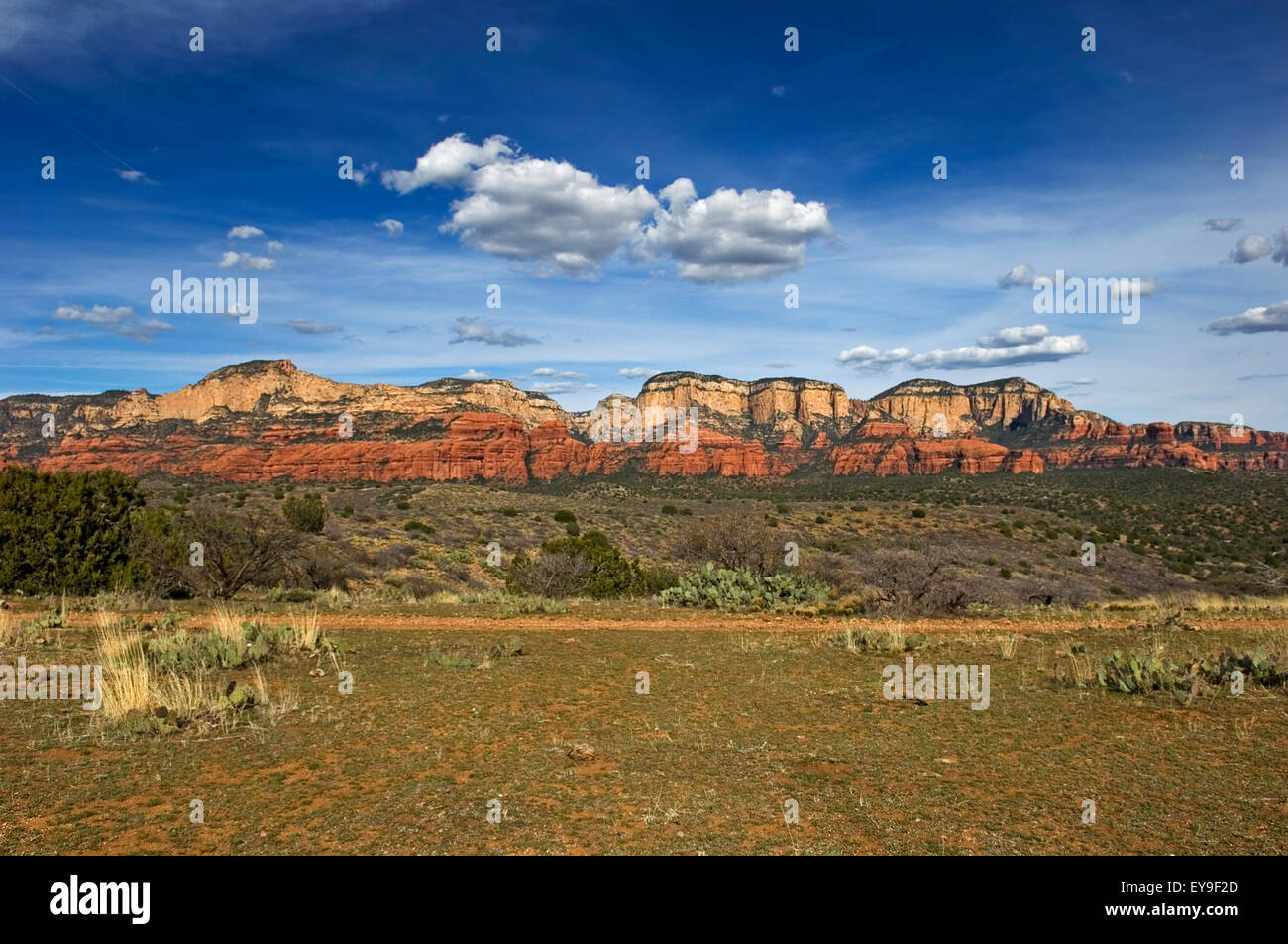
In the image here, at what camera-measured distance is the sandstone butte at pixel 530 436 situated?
100875 mm

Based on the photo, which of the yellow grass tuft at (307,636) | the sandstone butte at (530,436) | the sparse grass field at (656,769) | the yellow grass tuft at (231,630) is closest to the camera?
the sparse grass field at (656,769)

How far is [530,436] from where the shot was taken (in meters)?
130

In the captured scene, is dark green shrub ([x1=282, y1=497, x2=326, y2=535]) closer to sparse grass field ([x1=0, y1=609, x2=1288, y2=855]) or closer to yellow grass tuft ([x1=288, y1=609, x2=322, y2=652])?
yellow grass tuft ([x1=288, y1=609, x2=322, y2=652])

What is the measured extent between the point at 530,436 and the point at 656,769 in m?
125

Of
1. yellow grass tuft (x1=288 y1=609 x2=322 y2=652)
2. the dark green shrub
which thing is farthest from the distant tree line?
the dark green shrub

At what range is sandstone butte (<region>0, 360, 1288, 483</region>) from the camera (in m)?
101

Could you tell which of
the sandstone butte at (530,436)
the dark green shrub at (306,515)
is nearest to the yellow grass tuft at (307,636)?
the dark green shrub at (306,515)

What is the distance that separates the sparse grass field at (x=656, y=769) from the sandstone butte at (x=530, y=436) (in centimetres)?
9464

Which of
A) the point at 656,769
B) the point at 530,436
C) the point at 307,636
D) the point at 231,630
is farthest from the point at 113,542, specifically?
the point at 530,436

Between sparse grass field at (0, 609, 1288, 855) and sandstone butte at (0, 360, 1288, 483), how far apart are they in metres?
94.6

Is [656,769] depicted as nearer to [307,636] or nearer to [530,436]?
[307,636]

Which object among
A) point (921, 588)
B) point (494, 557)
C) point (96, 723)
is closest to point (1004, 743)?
point (96, 723)

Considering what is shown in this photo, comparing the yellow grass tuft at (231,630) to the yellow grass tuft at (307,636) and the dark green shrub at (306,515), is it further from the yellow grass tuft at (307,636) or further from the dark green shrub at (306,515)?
the dark green shrub at (306,515)
